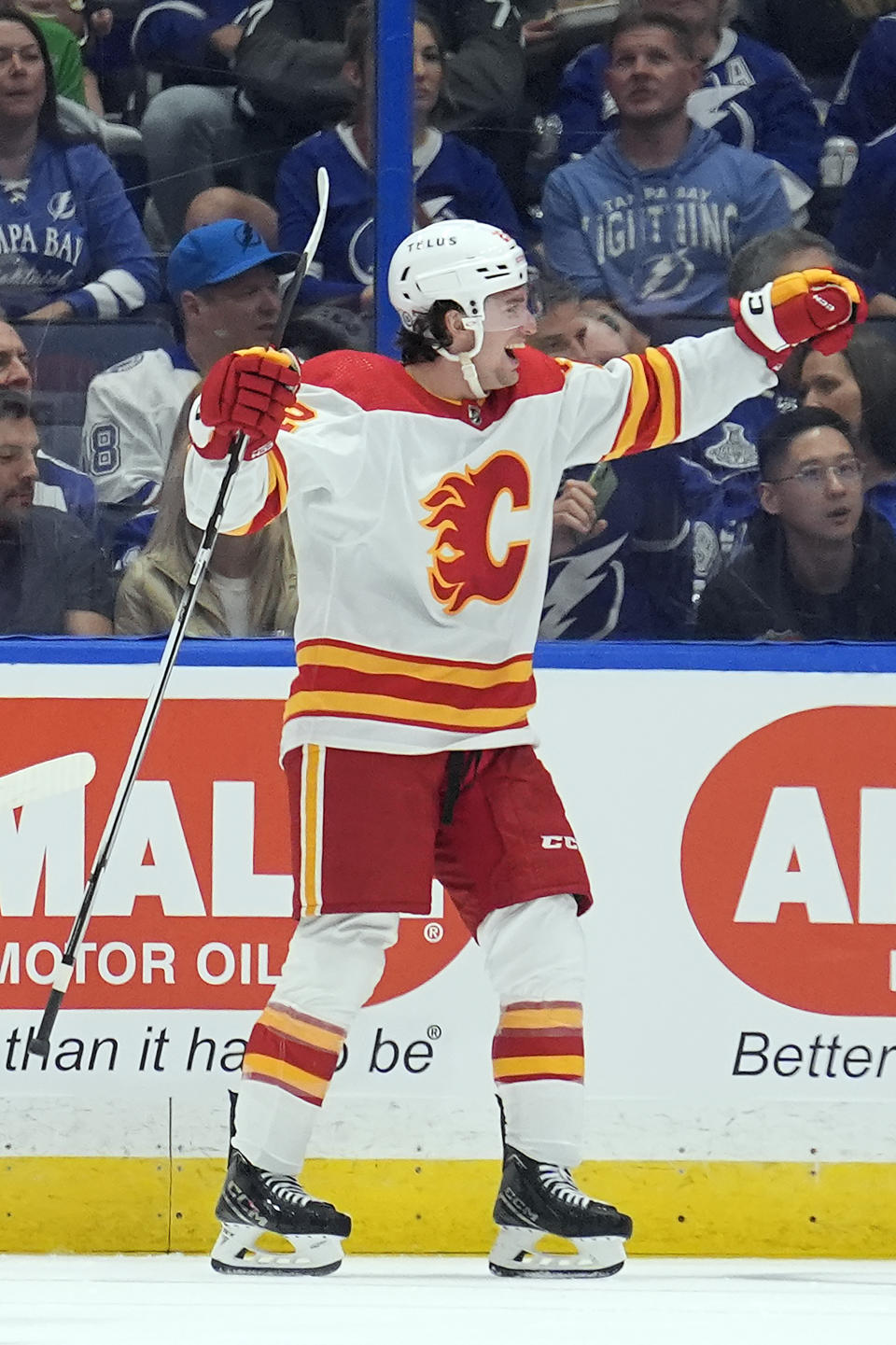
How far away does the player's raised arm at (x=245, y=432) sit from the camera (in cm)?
303

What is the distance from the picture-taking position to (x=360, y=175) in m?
3.83

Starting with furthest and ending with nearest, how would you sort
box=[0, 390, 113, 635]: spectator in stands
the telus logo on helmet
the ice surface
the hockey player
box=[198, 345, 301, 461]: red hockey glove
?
box=[0, 390, 113, 635]: spectator in stands → the telus logo on helmet → the hockey player → box=[198, 345, 301, 461]: red hockey glove → the ice surface

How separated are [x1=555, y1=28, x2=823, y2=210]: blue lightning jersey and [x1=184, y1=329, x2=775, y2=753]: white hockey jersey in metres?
0.84

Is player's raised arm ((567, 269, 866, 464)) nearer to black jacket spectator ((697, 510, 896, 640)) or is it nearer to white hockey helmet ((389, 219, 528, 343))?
white hockey helmet ((389, 219, 528, 343))

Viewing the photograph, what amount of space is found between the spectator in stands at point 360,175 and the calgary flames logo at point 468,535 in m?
0.76

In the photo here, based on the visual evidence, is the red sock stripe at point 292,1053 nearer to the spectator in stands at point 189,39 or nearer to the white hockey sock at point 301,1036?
the white hockey sock at point 301,1036

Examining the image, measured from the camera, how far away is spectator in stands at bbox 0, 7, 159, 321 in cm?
382

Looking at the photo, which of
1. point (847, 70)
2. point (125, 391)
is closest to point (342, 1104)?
point (125, 391)

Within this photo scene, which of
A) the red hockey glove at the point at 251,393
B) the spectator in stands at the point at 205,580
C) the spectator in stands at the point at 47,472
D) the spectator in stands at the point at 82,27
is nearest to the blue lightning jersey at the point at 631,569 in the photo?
the spectator in stands at the point at 205,580

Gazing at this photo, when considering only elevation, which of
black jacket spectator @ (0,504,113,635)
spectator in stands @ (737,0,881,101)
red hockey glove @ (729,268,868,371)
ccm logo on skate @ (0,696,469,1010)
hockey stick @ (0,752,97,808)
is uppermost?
spectator in stands @ (737,0,881,101)

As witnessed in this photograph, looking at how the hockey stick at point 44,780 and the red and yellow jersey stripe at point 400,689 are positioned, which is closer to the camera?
the red and yellow jersey stripe at point 400,689

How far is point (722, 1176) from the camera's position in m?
3.68

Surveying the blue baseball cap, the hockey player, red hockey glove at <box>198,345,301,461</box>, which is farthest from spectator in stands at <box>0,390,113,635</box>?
red hockey glove at <box>198,345,301,461</box>

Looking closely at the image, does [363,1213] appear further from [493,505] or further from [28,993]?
[493,505]
